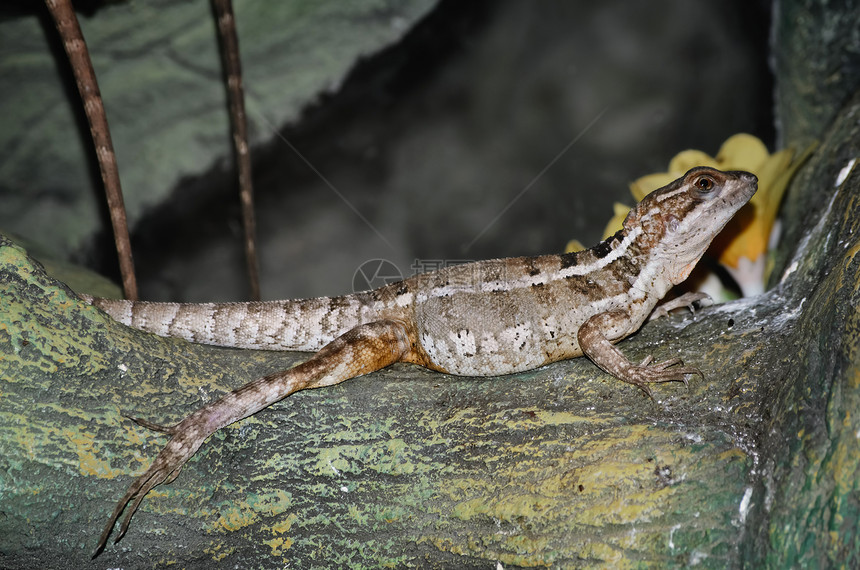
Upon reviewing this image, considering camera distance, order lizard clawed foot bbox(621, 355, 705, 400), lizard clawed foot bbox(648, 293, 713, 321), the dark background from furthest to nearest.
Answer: the dark background < lizard clawed foot bbox(648, 293, 713, 321) < lizard clawed foot bbox(621, 355, 705, 400)

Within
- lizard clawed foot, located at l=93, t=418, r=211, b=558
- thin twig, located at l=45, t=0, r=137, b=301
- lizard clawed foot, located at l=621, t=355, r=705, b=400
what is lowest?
lizard clawed foot, located at l=621, t=355, r=705, b=400

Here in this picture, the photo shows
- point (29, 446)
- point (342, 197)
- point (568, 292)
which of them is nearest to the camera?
point (29, 446)

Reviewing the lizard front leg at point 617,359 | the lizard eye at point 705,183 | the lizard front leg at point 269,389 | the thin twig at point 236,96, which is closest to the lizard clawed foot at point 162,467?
the lizard front leg at point 269,389

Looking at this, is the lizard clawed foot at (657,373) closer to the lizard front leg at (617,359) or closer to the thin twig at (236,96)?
the lizard front leg at (617,359)

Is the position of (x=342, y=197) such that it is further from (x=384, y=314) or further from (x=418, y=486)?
(x=418, y=486)

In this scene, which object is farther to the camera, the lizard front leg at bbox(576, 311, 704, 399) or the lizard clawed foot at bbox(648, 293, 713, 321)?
the lizard clawed foot at bbox(648, 293, 713, 321)

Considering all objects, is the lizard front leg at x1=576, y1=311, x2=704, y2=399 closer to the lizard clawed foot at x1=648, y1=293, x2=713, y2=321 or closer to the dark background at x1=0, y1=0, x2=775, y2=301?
the lizard clawed foot at x1=648, y1=293, x2=713, y2=321

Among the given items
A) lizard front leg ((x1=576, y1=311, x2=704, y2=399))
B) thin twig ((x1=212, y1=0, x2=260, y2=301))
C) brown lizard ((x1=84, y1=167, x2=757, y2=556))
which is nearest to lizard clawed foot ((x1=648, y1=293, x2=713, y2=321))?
brown lizard ((x1=84, y1=167, x2=757, y2=556))

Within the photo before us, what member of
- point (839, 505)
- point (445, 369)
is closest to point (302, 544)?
point (445, 369)
